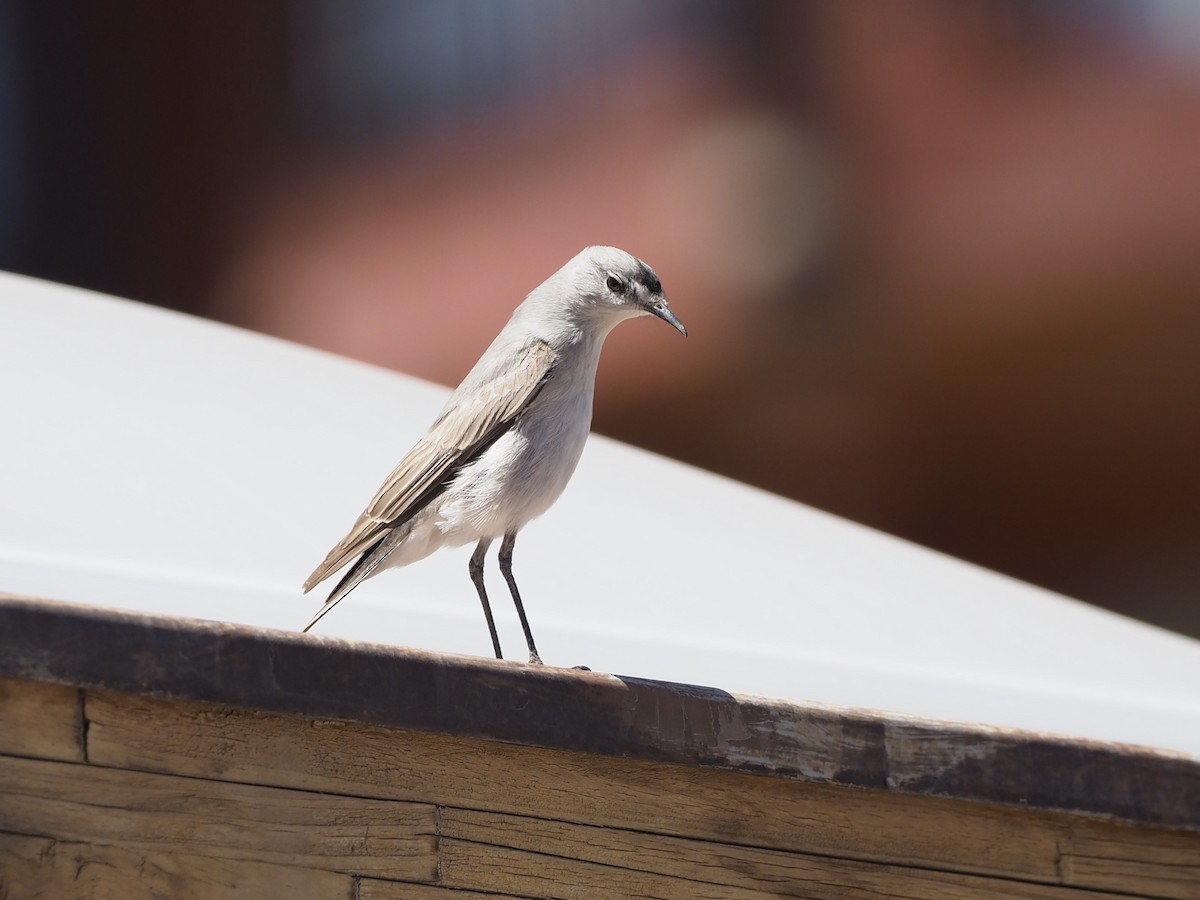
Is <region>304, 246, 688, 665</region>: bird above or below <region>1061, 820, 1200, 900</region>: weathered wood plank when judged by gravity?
above

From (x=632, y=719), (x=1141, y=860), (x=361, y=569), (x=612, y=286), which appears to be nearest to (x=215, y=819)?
(x=632, y=719)

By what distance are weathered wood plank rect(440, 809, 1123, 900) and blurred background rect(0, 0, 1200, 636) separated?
6.37 metres

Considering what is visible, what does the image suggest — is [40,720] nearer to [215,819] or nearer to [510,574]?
[215,819]

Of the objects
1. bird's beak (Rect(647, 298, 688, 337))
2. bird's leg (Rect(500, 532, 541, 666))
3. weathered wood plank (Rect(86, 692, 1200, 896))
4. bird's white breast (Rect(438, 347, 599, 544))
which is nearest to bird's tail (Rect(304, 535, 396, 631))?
bird's white breast (Rect(438, 347, 599, 544))

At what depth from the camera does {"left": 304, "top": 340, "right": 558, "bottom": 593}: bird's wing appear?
3.23m

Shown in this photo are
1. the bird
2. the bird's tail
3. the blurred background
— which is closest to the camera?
the bird's tail

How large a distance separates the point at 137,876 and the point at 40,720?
11.7 inches

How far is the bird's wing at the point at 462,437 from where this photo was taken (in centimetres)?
323

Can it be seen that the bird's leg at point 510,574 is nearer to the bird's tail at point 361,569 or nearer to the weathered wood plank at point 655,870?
the bird's tail at point 361,569

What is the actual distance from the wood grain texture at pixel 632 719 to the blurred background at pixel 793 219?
6276 mm

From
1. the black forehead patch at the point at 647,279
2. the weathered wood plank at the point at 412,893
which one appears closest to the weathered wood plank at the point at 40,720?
the weathered wood plank at the point at 412,893

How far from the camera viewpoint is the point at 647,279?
11.5ft

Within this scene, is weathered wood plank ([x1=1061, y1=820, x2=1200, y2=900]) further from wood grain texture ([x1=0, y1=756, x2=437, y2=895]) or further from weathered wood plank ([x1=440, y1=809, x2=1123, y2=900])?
wood grain texture ([x1=0, y1=756, x2=437, y2=895])

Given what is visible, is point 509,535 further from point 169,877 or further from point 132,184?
point 132,184
